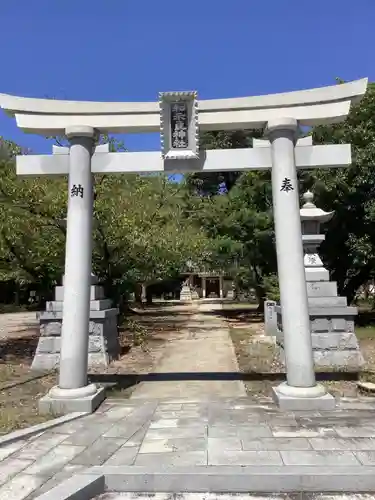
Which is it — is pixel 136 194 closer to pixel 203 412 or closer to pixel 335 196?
pixel 335 196

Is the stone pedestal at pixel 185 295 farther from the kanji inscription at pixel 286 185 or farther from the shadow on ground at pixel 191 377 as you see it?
the kanji inscription at pixel 286 185

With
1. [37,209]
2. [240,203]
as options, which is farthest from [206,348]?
[240,203]

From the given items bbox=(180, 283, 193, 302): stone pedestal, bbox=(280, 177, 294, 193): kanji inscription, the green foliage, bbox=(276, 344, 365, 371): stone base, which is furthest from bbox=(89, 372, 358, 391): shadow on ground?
bbox=(180, 283, 193, 302): stone pedestal

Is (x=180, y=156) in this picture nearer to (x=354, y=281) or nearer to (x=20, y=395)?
(x=20, y=395)

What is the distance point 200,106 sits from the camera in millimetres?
7371

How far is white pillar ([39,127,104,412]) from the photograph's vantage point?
6.60 metres

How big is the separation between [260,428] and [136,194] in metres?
10.3

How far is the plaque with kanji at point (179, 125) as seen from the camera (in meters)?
7.22

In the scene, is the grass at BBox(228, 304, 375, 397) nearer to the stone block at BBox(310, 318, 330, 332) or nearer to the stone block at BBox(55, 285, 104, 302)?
the stone block at BBox(310, 318, 330, 332)

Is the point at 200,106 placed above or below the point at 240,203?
below

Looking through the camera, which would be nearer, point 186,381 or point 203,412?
point 203,412

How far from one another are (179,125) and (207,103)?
2.05 feet

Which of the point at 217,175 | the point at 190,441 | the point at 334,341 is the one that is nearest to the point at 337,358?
the point at 334,341

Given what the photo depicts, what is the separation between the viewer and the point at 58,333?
10617 mm
